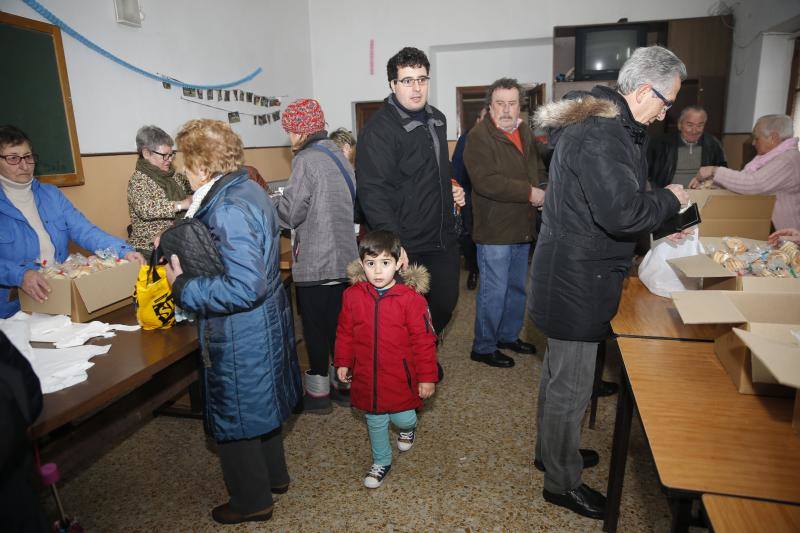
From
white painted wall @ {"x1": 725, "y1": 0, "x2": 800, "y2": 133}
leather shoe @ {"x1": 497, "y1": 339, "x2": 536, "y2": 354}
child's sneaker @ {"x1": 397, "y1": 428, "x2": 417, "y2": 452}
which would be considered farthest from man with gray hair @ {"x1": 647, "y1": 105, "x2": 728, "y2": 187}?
child's sneaker @ {"x1": 397, "y1": 428, "x2": 417, "y2": 452}

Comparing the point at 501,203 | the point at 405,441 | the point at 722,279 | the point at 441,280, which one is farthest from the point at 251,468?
the point at 501,203

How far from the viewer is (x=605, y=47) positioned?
5449mm

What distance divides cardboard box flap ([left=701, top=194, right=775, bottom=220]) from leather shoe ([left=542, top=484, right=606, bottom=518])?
1.63 meters

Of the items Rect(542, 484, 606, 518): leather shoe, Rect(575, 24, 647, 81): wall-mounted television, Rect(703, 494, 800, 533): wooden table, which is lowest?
Rect(542, 484, 606, 518): leather shoe

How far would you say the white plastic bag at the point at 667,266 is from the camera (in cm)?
199

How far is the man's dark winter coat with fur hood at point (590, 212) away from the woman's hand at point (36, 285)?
1.85 meters

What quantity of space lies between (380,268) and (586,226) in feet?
2.55

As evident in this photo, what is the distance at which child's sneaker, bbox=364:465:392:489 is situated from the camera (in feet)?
6.93

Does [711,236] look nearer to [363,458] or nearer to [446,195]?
[446,195]

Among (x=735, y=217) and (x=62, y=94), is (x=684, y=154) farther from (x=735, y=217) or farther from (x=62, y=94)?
(x=62, y=94)

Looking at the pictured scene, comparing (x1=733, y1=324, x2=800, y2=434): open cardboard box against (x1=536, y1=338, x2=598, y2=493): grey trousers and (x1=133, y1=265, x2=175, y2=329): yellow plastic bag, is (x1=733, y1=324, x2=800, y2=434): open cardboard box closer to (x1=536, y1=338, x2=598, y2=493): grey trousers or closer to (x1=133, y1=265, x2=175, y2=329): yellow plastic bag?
(x1=536, y1=338, x2=598, y2=493): grey trousers

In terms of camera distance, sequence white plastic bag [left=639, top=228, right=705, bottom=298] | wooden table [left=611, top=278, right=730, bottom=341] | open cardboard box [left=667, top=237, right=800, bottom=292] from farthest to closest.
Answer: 1. white plastic bag [left=639, top=228, right=705, bottom=298]
2. wooden table [left=611, top=278, right=730, bottom=341]
3. open cardboard box [left=667, top=237, right=800, bottom=292]

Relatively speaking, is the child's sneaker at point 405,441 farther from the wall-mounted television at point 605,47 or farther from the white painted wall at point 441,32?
the white painted wall at point 441,32

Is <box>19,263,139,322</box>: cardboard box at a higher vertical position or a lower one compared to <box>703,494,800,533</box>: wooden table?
higher
